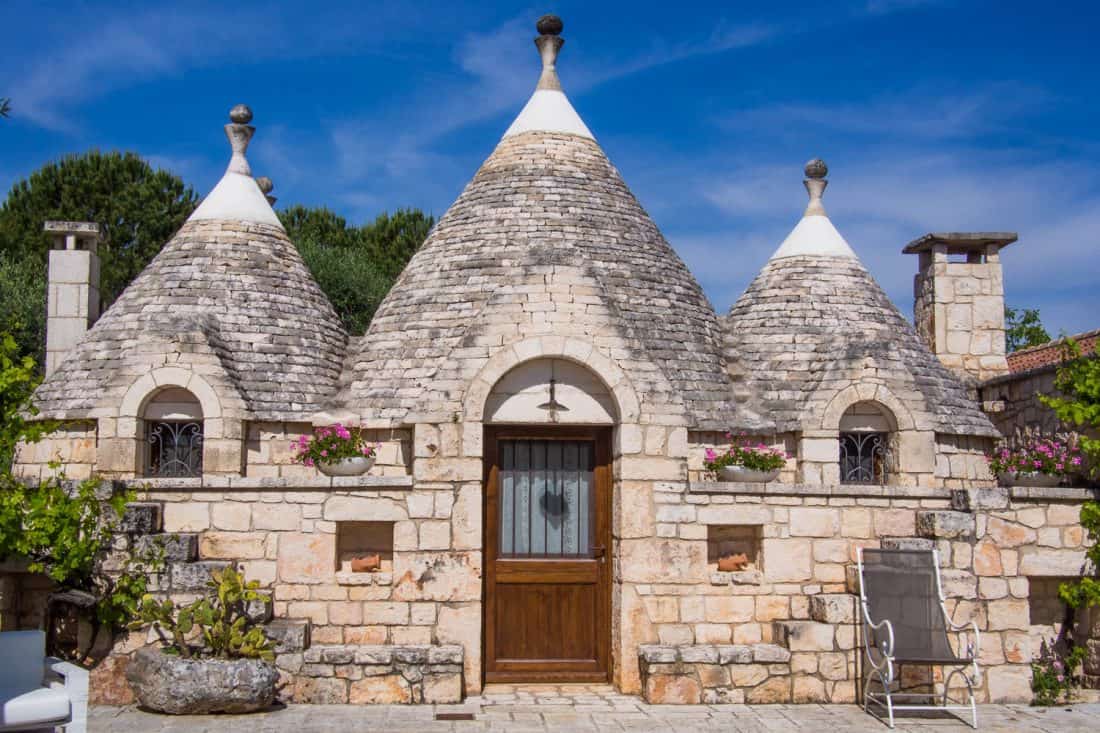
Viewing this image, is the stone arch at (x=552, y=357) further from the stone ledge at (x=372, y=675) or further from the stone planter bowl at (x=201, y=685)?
the stone planter bowl at (x=201, y=685)

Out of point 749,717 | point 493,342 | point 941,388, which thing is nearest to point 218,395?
point 493,342

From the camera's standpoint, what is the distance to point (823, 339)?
1282cm

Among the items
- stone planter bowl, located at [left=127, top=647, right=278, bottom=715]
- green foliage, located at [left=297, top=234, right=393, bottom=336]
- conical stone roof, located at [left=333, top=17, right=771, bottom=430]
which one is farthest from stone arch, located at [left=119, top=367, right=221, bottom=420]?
green foliage, located at [left=297, top=234, right=393, bottom=336]

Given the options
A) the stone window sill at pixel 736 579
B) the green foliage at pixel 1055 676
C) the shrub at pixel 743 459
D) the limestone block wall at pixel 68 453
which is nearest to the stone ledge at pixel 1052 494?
the green foliage at pixel 1055 676

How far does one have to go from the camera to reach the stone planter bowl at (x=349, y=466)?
34.1 ft

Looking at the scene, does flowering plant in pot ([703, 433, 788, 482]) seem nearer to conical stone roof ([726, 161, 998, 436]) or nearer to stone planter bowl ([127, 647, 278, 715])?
conical stone roof ([726, 161, 998, 436])

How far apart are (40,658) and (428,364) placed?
5.26 metres

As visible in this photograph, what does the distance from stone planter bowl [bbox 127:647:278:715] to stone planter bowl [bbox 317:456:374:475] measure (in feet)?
7.25

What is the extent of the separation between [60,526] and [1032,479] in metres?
9.43

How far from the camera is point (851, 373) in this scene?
1173cm

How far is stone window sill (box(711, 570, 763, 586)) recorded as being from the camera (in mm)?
10047

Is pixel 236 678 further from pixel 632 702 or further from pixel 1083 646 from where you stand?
pixel 1083 646

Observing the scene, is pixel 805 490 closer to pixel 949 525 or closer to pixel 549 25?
pixel 949 525

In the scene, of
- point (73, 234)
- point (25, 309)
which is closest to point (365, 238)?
point (25, 309)
